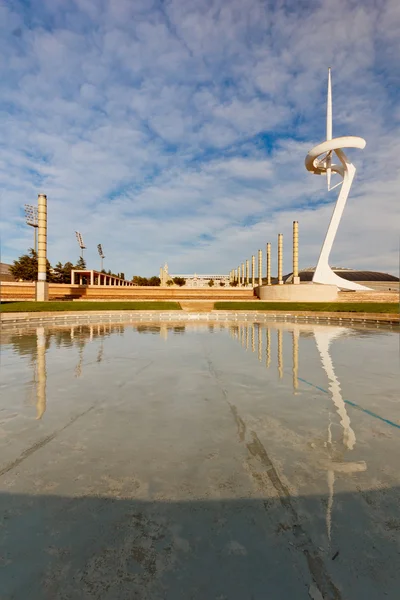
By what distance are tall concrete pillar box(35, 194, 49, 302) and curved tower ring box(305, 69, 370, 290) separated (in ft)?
117

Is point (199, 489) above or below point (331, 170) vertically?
below

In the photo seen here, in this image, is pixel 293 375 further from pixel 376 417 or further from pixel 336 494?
pixel 336 494

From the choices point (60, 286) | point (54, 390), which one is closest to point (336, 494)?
point (54, 390)

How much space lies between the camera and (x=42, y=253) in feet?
128

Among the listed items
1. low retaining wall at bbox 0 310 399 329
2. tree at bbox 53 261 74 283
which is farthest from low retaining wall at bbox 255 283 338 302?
tree at bbox 53 261 74 283

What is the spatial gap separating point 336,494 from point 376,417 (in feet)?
8.32

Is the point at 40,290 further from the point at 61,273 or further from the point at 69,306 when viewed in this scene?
the point at 61,273

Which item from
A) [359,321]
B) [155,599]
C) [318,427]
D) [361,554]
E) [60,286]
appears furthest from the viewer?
[60,286]

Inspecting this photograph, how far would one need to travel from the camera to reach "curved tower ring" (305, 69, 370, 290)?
41688mm

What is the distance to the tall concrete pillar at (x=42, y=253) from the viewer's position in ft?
124

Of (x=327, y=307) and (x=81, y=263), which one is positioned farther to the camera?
(x=81, y=263)

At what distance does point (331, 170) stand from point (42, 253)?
41.2 meters

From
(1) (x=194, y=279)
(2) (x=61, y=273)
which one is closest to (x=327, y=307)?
(2) (x=61, y=273)

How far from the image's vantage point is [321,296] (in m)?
43.7
